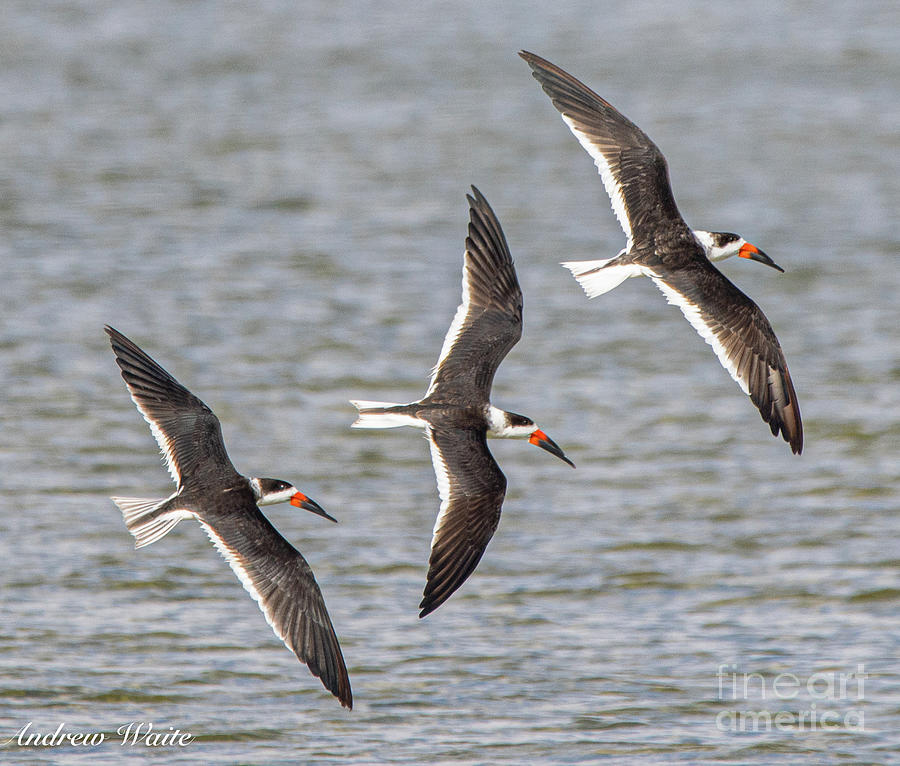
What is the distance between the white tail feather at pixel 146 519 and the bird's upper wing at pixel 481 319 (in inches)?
59.5

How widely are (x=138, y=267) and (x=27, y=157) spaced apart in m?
4.54

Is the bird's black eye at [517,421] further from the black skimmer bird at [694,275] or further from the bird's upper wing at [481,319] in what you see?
the black skimmer bird at [694,275]

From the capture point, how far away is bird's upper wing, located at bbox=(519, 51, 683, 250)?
9.77m

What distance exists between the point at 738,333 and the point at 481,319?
1468 millimetres

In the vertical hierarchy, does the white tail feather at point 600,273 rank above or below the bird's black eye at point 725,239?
below

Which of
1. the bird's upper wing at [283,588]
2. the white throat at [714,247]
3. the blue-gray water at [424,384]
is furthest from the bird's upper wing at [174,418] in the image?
the white throat at [714,247]

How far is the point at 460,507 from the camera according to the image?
8.52 metres

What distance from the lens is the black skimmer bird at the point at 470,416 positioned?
331 inches

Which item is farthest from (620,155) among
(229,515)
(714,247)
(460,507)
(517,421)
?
(229,515)

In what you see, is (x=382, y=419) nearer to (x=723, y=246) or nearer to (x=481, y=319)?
(x=481, y=319)

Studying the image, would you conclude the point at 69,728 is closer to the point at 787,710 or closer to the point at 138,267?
the point at 787,710

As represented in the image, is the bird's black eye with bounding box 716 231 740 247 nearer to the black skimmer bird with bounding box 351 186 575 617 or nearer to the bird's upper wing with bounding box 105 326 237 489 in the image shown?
the black skimmer bird with bounding box 351 186 575 617

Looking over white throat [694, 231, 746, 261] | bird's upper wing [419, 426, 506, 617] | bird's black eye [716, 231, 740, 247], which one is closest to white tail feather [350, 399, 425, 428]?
bird's upper wing [419, 426, 506, 617]

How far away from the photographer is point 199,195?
793 inches
